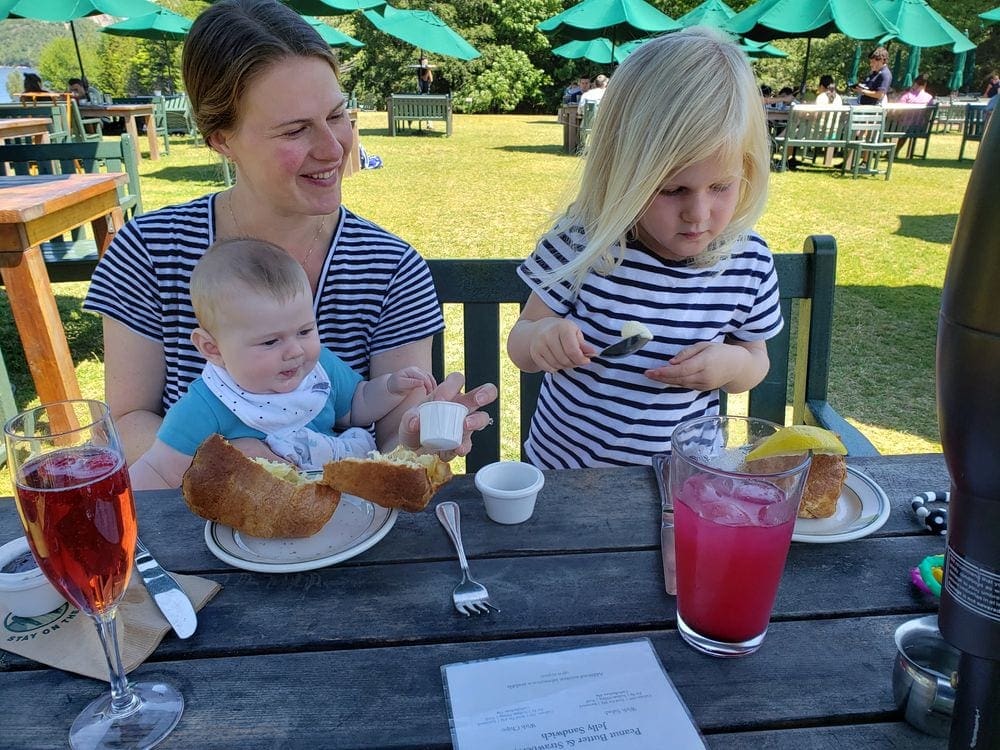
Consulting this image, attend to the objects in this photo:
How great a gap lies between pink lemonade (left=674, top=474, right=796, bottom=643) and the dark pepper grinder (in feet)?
0.92

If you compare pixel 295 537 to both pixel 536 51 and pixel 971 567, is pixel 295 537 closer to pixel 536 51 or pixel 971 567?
pixel 971 567

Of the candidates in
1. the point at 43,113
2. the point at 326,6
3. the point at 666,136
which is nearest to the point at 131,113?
the point at 43,113

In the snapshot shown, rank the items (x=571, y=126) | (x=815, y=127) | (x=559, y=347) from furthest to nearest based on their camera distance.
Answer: (x=571, y=126)
(x=815, y=127)
(x=559, y=347)

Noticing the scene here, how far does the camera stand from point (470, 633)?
95 cm

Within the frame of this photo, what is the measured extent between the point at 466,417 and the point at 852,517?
26.7 inches

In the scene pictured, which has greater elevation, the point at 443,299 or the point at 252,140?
the point at 252,140

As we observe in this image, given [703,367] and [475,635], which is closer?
[475,635]

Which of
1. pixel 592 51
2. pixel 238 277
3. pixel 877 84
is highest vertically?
pixel 592 51

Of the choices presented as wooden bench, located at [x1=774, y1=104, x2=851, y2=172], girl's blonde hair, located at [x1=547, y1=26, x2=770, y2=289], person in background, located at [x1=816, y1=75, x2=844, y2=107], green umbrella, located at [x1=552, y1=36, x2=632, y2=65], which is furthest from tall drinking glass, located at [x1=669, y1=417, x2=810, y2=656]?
green umbrella, located at [x1=552, y1=36, x2=632, y2=65]

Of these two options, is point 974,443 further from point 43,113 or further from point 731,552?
point 43,113

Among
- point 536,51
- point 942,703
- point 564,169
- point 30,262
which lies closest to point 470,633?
point 942,703

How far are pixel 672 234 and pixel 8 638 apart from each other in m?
1.49

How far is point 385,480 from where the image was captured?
3.61 feet

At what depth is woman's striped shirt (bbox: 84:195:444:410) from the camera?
6.05 ft
